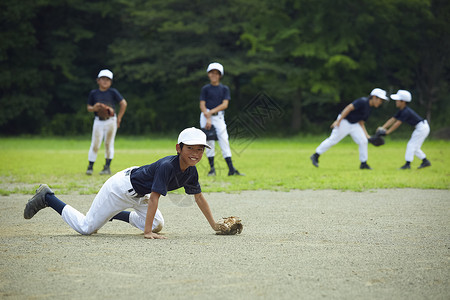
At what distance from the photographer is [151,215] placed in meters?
5.66

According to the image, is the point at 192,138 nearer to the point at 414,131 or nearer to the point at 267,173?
the point at 267,173

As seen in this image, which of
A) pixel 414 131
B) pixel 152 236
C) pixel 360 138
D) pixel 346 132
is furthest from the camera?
pixel 414 131

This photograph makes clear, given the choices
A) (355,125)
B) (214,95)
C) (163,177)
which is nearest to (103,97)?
(214,95)

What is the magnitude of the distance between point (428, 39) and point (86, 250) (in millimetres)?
32358

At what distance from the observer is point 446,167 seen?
47.3ft

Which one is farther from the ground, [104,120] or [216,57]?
[216,57]

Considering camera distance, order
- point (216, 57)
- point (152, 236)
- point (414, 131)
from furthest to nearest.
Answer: point (216, 57)
point (414, 131)
point (152, 236)

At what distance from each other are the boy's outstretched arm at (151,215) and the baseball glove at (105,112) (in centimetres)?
699

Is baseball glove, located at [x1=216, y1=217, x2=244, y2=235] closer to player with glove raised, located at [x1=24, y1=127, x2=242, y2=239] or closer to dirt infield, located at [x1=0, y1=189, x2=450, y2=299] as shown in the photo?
player with glove raised, located at [x1=24, y1=127, x2=242, y2=239]

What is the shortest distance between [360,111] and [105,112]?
6.31m

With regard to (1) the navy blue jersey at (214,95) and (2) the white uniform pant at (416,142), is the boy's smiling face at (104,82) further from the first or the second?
(2) the white uniform pant at (416,142)

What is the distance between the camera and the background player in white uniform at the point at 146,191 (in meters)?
5.56

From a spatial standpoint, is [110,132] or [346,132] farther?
[346,132]

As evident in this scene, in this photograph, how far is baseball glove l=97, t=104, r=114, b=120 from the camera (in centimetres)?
1234
